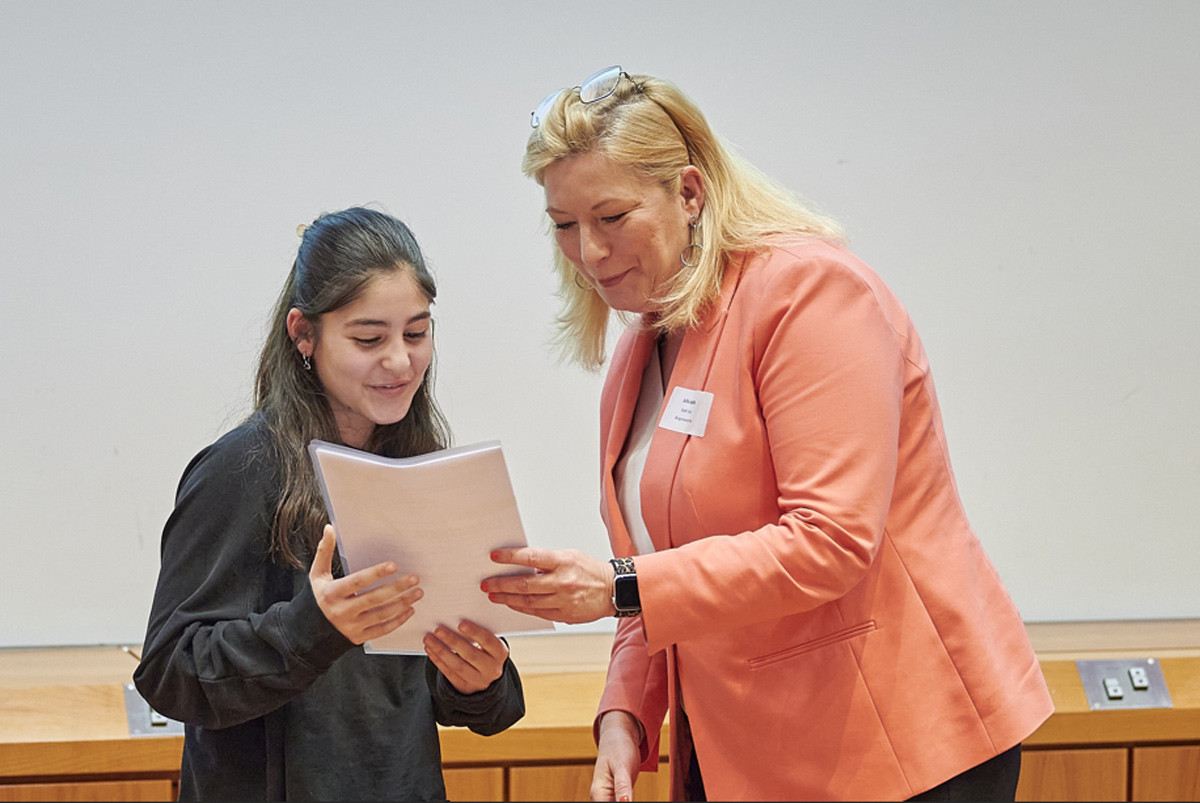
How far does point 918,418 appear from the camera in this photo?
125 cm

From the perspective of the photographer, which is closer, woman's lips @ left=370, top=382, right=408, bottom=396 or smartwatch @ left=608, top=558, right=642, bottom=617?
smartwatch @ left=608, top=558, right=642, bottom=617

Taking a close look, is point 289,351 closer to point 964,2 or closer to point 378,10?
point 378,10

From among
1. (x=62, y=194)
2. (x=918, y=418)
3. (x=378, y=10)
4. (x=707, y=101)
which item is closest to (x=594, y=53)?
Result: (x=707, y=101)

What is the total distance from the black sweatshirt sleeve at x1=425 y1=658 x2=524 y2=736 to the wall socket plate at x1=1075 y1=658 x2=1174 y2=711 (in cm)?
150

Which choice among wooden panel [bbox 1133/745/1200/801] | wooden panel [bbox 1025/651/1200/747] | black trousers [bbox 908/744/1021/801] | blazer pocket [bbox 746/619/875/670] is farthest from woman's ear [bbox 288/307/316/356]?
wooden panel [bbox 1133/745/1200/801]

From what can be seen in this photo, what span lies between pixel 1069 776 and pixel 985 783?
1363 millimetres

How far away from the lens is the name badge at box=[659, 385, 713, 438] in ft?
4.12

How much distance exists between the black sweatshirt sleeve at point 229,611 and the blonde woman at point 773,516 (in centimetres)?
25

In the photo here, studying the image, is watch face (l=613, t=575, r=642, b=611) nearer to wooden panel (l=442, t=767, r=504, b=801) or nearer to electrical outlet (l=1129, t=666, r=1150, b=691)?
wooden panel (l=442, t=767, r=504, b=801)

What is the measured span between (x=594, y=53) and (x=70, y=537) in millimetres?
1643

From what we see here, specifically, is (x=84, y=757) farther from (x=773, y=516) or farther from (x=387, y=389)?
(x=773, y=516)

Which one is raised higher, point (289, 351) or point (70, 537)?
point (289, 351)

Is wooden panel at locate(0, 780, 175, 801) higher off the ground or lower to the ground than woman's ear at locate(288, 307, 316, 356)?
lower

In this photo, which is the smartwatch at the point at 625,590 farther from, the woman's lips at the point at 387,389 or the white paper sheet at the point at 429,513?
the woman's lips at the point at 387,389
